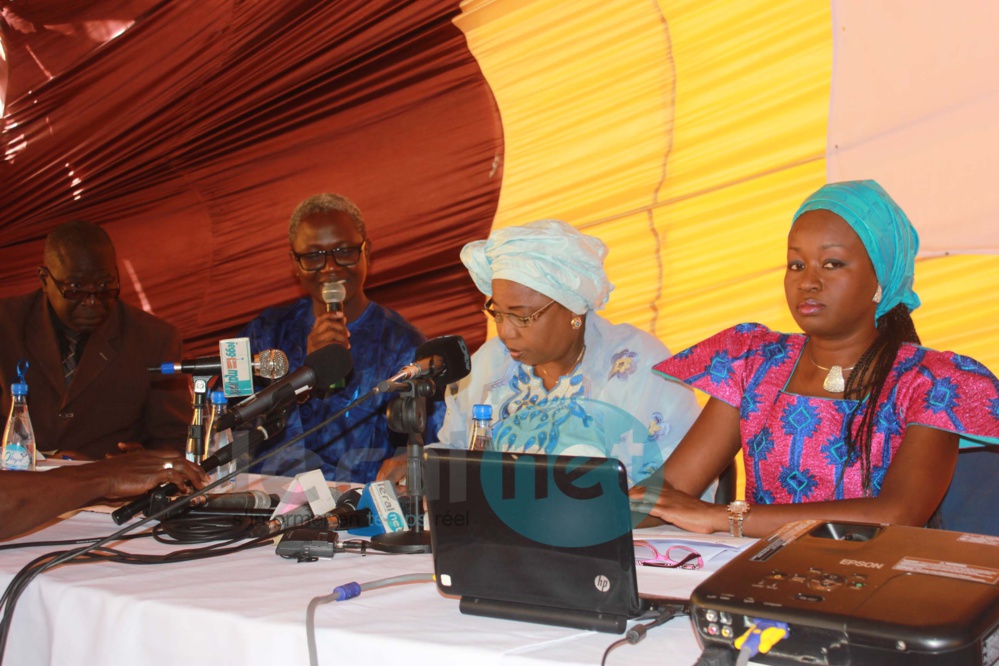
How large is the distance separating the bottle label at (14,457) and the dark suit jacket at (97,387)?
1.02m

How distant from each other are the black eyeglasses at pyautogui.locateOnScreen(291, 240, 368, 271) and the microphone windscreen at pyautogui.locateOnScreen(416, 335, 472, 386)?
5.62ft

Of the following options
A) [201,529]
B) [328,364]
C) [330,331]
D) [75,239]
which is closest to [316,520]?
[201,529]

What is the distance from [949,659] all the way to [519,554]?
58 cm

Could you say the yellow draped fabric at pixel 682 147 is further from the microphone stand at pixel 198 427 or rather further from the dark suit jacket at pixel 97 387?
the dark suit jacket at pixel 97 387

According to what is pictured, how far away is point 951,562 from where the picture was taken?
47.8 inches

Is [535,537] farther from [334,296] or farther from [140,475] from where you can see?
[334,296]

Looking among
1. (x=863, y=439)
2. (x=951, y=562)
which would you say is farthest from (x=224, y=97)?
(x=951, y=562)

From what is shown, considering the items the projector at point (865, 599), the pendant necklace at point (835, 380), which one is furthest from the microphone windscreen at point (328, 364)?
the pendant necklace at point (835, 380)

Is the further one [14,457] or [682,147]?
[682,147]

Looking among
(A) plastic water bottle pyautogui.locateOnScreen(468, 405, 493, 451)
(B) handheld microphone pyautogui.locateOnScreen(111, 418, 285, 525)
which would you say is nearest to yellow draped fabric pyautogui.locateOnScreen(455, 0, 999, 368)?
(A) plastic water bottle pyautogui.locateOnScreen(468, 405, 493, 451)

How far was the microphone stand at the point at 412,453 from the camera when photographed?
→ 5.98ft

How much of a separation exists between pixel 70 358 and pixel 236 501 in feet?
7.16

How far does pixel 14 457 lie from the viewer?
112 inches

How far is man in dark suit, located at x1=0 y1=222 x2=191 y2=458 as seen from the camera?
12.9 feet
